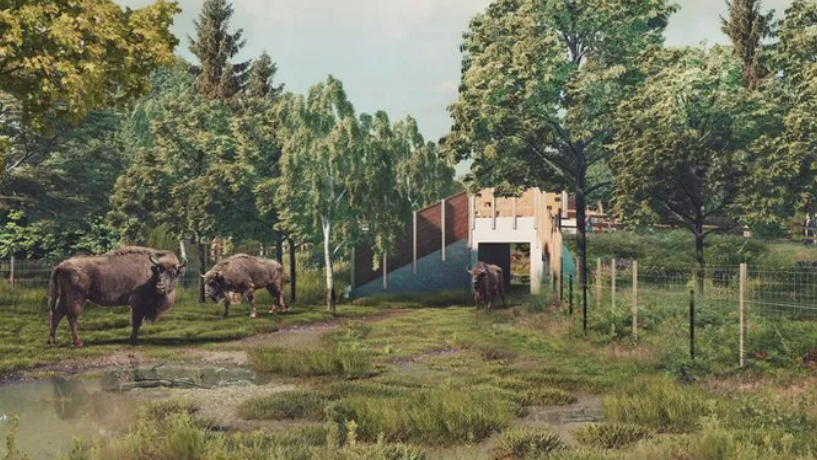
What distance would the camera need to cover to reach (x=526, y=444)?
10.1 meters

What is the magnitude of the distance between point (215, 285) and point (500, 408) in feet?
61.6

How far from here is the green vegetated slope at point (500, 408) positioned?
30.6 feet

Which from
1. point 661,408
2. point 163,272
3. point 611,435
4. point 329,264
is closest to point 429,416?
point 611,435

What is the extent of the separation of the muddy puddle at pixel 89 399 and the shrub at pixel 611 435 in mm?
6256

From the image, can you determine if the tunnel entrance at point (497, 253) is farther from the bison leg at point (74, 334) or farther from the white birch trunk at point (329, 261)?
the bison leg at point (74, 334)

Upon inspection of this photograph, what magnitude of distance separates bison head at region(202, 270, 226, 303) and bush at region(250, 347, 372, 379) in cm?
1067

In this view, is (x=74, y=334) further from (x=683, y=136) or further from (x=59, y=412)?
(x=683, y=136)

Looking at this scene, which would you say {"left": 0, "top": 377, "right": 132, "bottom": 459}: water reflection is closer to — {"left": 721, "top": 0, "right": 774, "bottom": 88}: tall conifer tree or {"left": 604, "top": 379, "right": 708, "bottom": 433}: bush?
{"left": 604, "top": 379, "right": 708, "bottom": 433}: bush

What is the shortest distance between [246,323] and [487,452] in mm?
17666

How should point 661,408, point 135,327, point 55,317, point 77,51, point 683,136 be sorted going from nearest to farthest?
point 77,51 → point 661,408 → point 55,317 → point 135,327 → point 683,136

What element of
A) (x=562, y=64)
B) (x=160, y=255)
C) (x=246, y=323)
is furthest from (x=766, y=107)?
(x=160, y=255)

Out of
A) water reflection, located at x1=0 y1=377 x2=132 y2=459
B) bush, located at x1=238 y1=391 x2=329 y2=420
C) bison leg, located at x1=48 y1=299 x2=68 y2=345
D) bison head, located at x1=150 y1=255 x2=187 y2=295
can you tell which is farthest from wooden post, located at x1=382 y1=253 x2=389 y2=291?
bush, located at x1=238 y1=391 x2=329 y2=420

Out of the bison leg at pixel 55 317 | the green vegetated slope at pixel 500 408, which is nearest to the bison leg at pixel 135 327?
the bison leg at pixel 55 317

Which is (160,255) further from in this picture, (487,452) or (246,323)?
(487,452)
